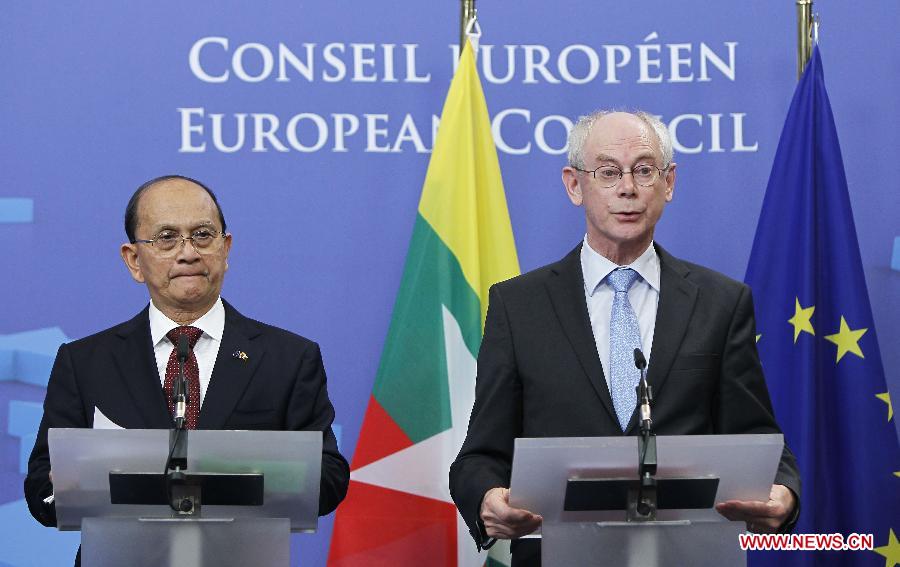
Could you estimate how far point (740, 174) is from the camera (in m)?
4.77

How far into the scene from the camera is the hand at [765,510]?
2554mm

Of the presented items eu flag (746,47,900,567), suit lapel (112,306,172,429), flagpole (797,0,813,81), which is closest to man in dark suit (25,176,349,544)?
suit lapel (112,306,172,429)

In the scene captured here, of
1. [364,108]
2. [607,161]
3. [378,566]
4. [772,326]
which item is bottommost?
[378,566]

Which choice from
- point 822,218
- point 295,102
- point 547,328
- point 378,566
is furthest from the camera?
point 295,102

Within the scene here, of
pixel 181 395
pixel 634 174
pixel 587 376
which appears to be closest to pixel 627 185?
pixel 634 174

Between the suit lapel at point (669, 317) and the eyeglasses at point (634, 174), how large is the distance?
0.66 feet

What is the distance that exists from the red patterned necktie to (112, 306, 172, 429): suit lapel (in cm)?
2

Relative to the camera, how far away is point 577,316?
121 inches

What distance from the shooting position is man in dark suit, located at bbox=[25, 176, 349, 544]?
10.1 ft

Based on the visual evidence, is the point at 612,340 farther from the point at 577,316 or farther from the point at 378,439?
the point at 378,439

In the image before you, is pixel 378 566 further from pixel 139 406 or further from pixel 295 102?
pixel 295 102

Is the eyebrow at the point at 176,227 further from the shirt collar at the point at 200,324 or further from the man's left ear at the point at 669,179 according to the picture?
the man's left ear at the point at 669,179

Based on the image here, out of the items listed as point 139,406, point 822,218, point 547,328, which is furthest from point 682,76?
point 139,406

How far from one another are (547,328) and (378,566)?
55.3 inches
